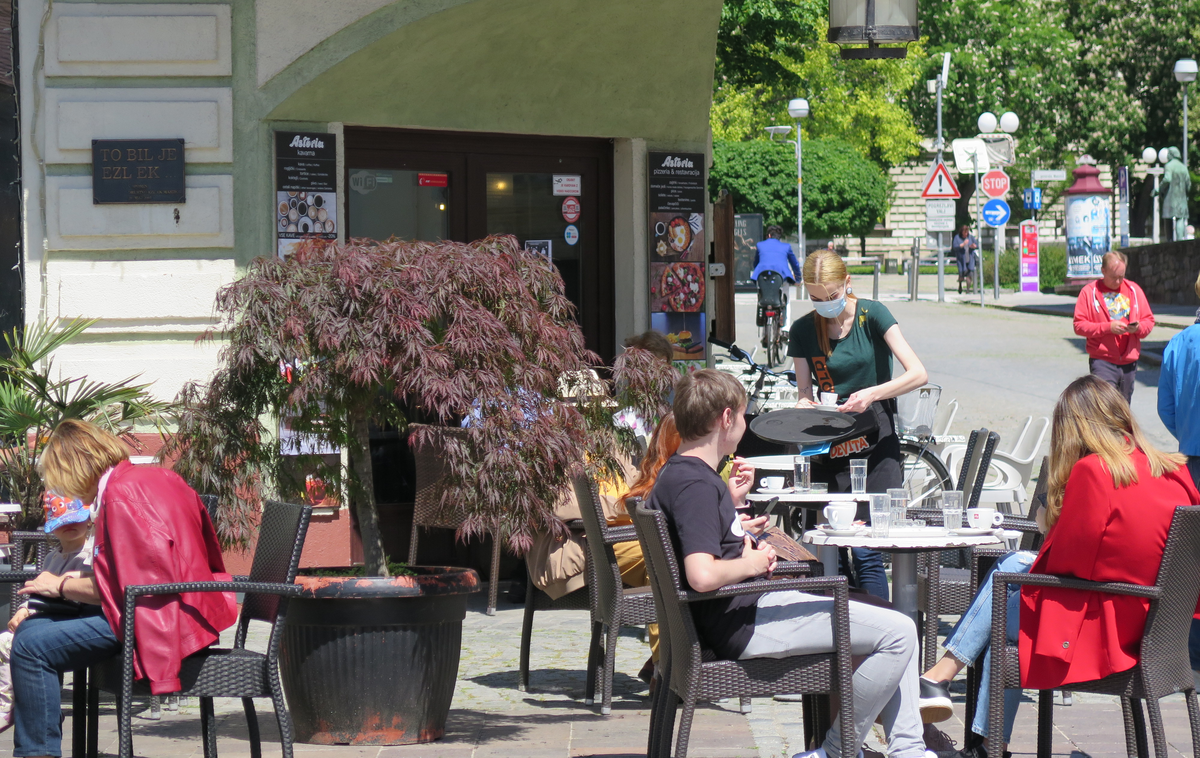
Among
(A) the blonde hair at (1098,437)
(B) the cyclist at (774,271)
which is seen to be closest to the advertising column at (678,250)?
(A) the blonde hair at (1098,437)

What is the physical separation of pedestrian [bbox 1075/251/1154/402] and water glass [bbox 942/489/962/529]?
7609mm

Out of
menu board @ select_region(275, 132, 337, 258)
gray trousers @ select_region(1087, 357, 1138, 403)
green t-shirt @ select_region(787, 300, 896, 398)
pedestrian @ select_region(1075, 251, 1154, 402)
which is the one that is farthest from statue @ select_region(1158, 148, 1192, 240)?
green t-shirt @ select_region(787, 300, 896, 398)

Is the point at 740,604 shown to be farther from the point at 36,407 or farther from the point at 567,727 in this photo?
the point at 36,407

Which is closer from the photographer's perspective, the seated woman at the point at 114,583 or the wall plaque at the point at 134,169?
the seated woman at the point at 114,583

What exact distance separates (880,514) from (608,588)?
110cm

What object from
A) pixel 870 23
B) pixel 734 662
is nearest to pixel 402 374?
pixel 734 662

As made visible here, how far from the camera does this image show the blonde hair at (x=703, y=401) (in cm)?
429

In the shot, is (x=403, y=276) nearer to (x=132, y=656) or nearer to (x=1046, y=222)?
(x=132, y=656)

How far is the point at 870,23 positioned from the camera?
307 inches

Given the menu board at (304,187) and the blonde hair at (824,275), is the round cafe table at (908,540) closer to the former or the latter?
the blonde hair at (824,275)

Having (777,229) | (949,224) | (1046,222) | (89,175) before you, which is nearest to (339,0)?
(89,175)

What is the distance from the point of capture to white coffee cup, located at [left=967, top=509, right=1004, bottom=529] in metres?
5.05

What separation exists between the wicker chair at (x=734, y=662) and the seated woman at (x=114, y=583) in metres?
1.31

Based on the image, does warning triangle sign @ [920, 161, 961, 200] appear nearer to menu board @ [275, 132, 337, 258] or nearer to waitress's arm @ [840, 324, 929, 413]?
menu board @ [275, 132, 337, 258]
